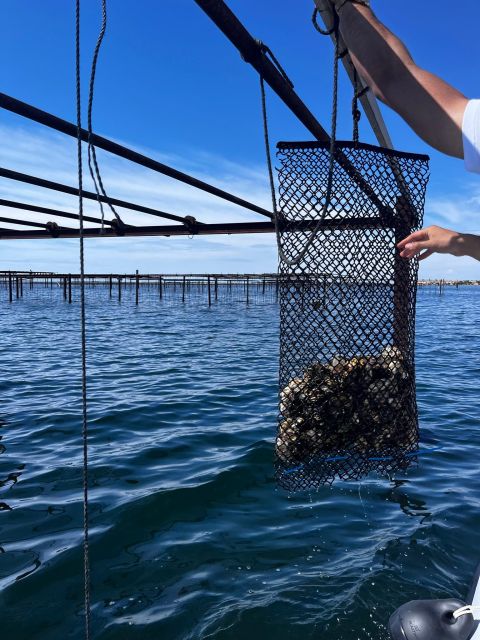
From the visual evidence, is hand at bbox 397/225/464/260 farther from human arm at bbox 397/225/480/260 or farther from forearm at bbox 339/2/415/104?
forearm at bbox 339/2/415/104

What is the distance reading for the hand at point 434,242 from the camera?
187 cm

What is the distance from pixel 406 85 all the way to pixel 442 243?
1.97ft

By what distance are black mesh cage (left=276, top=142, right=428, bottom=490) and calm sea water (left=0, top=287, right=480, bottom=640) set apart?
0.96 m

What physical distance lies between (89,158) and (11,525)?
3417mm

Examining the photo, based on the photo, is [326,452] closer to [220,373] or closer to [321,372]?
[321,372]

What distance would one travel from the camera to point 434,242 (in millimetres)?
1914

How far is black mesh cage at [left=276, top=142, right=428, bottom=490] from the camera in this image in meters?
3.12

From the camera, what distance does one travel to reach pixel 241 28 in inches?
92.5

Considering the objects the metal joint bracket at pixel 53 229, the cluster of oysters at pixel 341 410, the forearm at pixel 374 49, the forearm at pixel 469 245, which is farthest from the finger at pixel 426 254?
the metal joint bracket at pixel 53 229

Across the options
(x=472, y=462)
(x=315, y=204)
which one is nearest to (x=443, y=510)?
(x=472, y=462)

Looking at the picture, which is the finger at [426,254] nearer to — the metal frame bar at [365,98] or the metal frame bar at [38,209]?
the metal frame bar at [365,98]

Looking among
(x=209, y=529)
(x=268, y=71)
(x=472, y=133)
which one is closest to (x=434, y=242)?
(x=472, y=133)

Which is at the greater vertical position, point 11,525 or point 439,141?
point 439,141

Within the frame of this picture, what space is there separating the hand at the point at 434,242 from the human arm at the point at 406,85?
38cm
